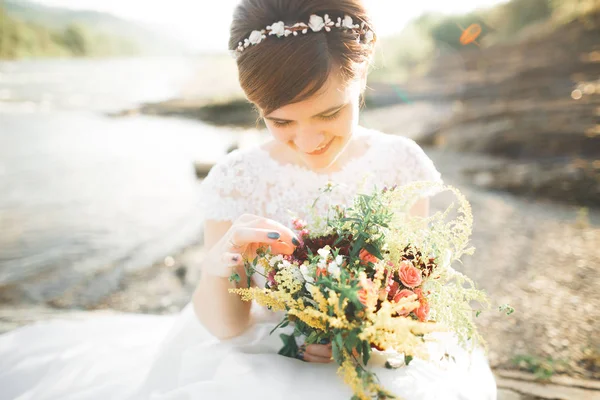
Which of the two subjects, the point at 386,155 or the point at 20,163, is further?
the point at 20,163

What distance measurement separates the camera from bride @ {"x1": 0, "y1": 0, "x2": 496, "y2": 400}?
1403 millimetres

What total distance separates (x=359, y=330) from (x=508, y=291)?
9.15ft

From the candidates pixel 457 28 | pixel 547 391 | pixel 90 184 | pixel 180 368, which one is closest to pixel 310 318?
pixel 180 368

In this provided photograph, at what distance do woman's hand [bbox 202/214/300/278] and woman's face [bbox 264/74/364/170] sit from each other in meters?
0.39

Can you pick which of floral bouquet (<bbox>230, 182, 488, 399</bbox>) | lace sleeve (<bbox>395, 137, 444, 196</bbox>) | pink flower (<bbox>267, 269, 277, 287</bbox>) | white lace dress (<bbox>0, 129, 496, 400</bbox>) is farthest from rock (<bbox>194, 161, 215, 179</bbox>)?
pink flower (<bbox>267, 269, 277, 287</bbox>)

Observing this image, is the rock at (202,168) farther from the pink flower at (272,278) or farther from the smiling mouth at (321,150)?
the pink flower at (272,278)

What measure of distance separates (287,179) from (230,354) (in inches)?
32.8

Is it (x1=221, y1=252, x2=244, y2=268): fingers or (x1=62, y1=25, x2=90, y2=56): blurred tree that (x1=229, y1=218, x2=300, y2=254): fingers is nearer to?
(x1=221, y1=252, x2=244, y2=268): fingers

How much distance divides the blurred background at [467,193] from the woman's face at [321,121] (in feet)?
1.65

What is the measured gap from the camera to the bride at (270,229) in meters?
1.40

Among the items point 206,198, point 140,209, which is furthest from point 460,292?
point 140,209

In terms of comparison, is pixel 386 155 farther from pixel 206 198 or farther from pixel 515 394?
pixel 515 394

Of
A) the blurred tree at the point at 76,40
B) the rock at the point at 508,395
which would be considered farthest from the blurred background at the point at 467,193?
the blurred tree at the point at 76,40

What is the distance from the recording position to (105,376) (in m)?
1.87
